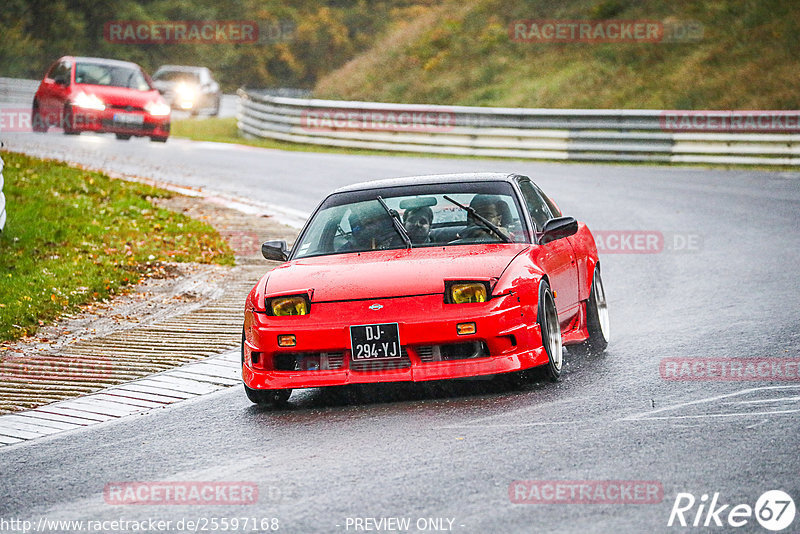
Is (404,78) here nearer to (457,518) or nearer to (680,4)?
(680,4)

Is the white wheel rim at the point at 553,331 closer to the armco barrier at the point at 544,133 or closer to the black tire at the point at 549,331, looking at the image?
the black tire at the point at 549,331

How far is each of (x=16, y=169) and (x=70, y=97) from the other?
7723 millimetres

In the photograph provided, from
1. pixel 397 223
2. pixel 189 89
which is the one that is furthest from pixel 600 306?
pixel 189 89

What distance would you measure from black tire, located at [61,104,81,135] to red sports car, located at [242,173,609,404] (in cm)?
1853

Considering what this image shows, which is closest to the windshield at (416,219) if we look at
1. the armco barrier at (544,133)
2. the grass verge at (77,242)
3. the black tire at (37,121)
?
the grass verge at (77,242)

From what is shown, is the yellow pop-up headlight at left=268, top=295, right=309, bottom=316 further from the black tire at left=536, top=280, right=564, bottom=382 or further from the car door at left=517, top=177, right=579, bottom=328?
the car door at left=517, top=177, right=579, bottom=328

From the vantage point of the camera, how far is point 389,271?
300 inches

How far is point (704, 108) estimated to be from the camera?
30688 millimetres

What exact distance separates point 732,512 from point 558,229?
3.65 metres

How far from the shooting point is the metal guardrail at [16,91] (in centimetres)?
4269

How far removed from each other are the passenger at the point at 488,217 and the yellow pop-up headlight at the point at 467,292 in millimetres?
1002

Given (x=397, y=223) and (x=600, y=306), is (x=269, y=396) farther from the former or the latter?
(x=600, y=306)

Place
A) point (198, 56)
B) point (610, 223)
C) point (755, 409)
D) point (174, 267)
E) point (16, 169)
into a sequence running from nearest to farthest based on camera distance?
point (755, 409) → point (174, 267) → point (610, 223) → point (16, 169) → point (198, 56)

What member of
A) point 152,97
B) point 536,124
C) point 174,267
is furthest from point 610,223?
point 152,97
